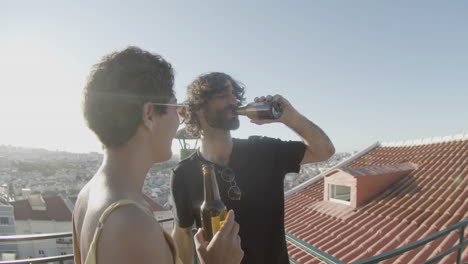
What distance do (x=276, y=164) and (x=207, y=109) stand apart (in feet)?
2.30

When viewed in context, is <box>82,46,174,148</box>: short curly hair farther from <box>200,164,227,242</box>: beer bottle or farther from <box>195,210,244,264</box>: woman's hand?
<box>200,164,227,242</box>: beer bottle

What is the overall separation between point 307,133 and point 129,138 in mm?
1428

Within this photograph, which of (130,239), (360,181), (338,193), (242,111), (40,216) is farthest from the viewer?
(40,216)

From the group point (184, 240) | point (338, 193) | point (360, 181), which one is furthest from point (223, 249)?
point (338, 193)

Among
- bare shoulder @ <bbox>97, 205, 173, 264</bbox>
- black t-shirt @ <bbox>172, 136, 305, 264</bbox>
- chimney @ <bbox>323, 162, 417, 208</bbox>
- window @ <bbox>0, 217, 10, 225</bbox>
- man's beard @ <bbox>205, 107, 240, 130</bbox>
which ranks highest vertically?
man's beard @ <bbox>205, 107, 240, 130</bbox>

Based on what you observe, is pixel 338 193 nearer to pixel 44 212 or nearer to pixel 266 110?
pixel 266 110

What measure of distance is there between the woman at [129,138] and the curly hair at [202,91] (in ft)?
3.58

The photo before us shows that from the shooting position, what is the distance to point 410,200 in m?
7.79

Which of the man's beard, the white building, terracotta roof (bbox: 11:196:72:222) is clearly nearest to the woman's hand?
the man's beard

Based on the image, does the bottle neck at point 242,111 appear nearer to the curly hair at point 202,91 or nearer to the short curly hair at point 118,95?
the curly hair at point 202,91

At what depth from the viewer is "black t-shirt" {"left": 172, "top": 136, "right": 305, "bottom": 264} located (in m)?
1.72

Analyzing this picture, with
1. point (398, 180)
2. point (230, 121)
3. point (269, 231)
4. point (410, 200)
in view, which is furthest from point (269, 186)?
point (398, 180)

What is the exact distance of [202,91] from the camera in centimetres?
213

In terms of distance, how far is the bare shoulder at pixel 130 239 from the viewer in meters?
0.66
